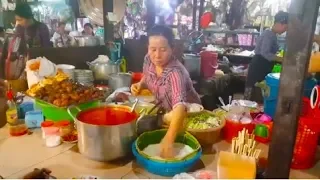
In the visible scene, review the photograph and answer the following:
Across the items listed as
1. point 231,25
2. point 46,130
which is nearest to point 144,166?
point 46,130

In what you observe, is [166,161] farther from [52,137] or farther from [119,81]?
[119,81]

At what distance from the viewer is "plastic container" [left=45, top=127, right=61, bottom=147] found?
5.98 ft

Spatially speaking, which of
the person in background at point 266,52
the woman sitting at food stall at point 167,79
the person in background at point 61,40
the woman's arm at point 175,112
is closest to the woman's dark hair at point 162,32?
the woman sitting at food stall at point 167,79

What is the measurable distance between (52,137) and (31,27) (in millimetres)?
1850

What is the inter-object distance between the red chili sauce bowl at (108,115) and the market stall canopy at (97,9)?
237 cm

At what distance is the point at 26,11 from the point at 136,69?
5.24ft

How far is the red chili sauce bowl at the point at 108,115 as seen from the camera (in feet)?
5.53

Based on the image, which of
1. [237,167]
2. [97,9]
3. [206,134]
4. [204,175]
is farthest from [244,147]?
[97,9]

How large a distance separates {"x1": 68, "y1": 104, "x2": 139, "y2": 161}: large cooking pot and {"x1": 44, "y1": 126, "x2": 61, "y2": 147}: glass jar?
1.04 feet

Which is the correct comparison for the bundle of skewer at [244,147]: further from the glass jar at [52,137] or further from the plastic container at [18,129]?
the plastic container at [18,129]

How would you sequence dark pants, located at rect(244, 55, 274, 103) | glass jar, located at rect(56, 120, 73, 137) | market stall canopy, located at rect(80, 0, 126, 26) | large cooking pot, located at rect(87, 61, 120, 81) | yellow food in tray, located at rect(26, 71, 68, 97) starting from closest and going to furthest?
glass jar, located at rect(56, 120, 73, 137) → yellow food in tray, located at rect(26, 71, 68, 97) → large cooking pot, located at rect(87, 61, 120, 81) → market stall canopy, located at rect(80, 0, 126, 26) → dark pants, located at rect(244, 55, 274, 103)

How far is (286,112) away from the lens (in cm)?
112

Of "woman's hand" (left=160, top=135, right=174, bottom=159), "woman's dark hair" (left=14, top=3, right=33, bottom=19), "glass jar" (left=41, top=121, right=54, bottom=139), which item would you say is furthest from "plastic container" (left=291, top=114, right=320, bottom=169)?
"woman's dark hair" (left=14, top=3, right=33, bottom=19)

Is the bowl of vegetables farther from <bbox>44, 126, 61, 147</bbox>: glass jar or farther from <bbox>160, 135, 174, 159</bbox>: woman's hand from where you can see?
<bbox>44, 126, 61, 147</bbox>: glass jar
